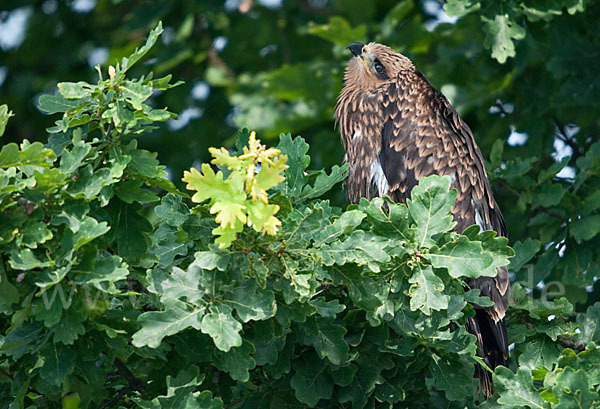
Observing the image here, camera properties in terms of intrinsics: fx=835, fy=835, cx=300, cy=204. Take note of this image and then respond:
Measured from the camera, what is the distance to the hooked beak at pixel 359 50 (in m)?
5.90

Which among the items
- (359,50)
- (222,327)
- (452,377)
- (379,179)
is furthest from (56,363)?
(359,50)

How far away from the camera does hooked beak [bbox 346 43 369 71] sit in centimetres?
590

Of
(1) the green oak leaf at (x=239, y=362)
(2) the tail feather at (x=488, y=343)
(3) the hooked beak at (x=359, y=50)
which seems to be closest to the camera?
(1) the green oak leaf at (x=239, y=362)

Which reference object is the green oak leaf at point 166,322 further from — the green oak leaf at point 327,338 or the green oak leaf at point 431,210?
the green oak leaf at point 431,210

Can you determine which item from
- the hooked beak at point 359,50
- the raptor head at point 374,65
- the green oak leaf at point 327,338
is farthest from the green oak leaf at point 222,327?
the hooked beak at point 359,50

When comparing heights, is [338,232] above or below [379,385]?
above

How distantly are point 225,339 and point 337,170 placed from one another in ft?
3.25

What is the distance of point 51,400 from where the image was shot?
338 cm

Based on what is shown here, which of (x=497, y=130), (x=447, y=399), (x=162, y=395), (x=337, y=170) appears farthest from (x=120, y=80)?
(x=497, y=130)

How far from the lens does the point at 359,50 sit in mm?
5980

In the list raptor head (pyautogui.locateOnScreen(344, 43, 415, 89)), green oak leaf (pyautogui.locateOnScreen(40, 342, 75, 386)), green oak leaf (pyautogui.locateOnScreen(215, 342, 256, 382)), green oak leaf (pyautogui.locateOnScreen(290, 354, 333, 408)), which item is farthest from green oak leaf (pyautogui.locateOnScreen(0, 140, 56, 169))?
raptor head (pyautogui.locateOnScreen(344, 43, 415, 89))

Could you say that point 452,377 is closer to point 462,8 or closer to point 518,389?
point 518,389

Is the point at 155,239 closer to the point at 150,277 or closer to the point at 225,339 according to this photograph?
the point at 150,277

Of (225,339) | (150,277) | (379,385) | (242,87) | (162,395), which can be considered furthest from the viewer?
(242,87)
